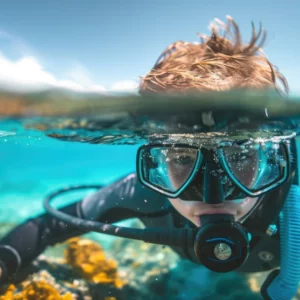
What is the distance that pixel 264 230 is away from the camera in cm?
386

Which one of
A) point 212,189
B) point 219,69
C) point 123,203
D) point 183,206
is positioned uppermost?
point 219,69

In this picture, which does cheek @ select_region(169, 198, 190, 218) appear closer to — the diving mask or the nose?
the diving mask

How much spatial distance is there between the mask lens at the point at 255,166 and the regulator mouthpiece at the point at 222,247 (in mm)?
695

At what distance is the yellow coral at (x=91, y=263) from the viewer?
5066 mm

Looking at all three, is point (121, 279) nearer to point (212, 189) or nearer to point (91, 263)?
point (91, 263)

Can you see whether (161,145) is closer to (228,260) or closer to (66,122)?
(228,260)

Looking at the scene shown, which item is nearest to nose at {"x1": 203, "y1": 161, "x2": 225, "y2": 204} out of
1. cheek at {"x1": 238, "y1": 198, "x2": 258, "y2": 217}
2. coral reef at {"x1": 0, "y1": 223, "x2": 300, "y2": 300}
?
cheek at {"x1": 238, "y1": 198, "x2": 258, "y2": 217}

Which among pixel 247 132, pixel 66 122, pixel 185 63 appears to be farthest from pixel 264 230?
pixel 66 122

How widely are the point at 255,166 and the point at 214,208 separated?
2.73 ft

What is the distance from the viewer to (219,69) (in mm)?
3867

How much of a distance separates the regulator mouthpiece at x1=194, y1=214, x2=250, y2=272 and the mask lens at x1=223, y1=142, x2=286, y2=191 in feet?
2.28

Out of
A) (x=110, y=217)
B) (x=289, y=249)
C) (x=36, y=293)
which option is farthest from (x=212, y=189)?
(x=36, y=293)

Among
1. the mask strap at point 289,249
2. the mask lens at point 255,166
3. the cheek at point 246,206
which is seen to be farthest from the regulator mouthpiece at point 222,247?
the mask strap at point 289,249

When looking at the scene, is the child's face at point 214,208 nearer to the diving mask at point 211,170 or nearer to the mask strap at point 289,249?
the diving mask at point 211,170
